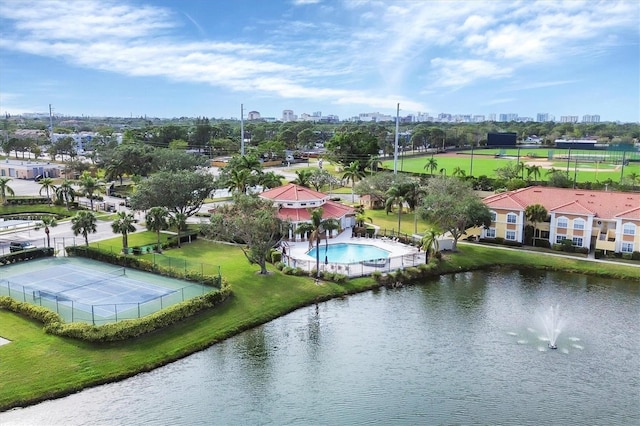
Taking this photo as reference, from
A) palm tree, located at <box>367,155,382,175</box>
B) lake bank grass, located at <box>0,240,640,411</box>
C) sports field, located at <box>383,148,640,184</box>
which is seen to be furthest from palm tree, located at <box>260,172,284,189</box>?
sports field, located at <box>383,148,640,184</box>

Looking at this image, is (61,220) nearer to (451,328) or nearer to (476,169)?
(451,328)

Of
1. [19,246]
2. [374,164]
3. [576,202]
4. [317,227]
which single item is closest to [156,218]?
[19,246]

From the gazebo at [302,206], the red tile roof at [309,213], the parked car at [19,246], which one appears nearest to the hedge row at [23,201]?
the parked car at [19,246]

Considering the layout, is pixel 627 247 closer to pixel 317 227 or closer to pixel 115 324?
pixel 317 227

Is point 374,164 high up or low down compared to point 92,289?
up

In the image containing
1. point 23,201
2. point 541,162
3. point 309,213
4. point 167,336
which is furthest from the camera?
point 541,162

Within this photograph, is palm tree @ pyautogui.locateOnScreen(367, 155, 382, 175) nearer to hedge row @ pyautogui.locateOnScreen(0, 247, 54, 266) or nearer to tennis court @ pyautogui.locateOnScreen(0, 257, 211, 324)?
hedge row @ pyautogui.locateOnScreen(0, 247, 54, 266)

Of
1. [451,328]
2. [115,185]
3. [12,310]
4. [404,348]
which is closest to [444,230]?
[451,328]
